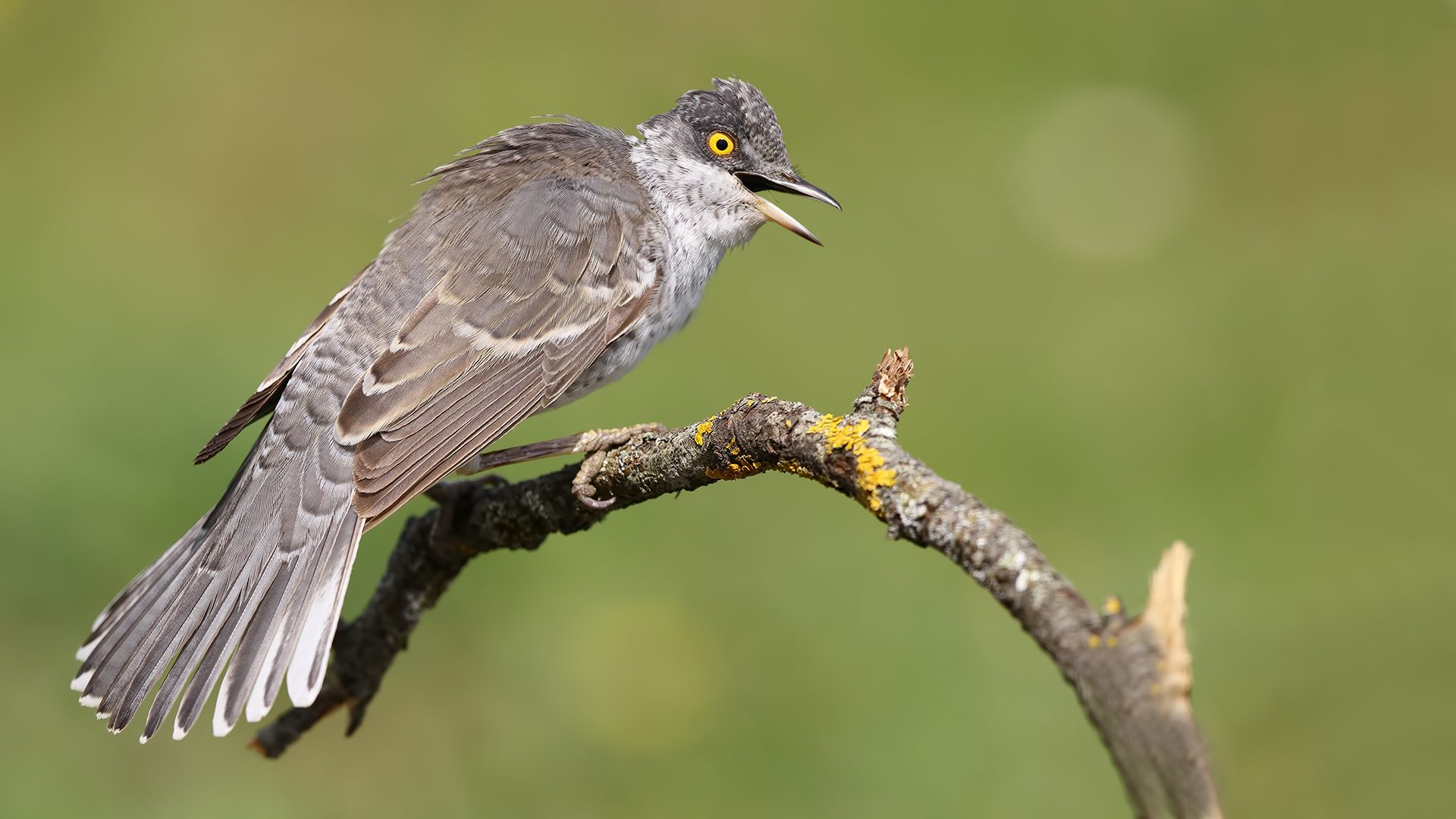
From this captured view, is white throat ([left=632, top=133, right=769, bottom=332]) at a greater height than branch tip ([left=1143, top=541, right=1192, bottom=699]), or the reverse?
white throat ([left=632, top=133, right=769, bottom=332])

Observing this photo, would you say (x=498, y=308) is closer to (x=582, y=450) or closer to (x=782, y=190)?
(x=582, y=450)

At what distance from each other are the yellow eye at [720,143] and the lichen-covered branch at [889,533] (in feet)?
5.23

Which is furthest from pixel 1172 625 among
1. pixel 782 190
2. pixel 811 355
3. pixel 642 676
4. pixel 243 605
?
pixel 811 355

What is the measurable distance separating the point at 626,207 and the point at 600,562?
77.9 inches

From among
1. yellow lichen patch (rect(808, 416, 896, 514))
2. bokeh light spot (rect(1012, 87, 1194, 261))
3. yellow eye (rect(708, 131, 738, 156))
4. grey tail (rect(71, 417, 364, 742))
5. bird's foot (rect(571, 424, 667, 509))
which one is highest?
bokeh light spot (rect(1012, 87, 1194, 261))

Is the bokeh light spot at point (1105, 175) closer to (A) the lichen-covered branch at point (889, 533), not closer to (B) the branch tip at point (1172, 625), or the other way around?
(A) the lichen-covered branch at point (889, 533)

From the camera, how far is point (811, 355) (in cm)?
673

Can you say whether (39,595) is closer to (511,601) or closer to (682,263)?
(511,601)

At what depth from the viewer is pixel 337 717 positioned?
5.15m

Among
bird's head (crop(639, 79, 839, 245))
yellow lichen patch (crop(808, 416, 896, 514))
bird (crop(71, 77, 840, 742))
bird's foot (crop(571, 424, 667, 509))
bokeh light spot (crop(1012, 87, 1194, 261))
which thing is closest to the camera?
yellow lichen patch (crop(808, 416, 896, 514))

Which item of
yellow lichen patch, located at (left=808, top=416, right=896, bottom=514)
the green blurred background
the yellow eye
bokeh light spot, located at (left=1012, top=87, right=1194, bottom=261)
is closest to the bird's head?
the yellow eye

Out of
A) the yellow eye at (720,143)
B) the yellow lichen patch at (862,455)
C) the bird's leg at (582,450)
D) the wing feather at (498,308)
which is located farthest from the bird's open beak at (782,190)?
the yellow lichen patch at (862,455)

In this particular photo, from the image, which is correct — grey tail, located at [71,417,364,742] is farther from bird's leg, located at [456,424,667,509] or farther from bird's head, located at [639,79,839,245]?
bird's head, located at [639,79,839,245]

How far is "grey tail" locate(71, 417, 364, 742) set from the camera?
311 centimetres
